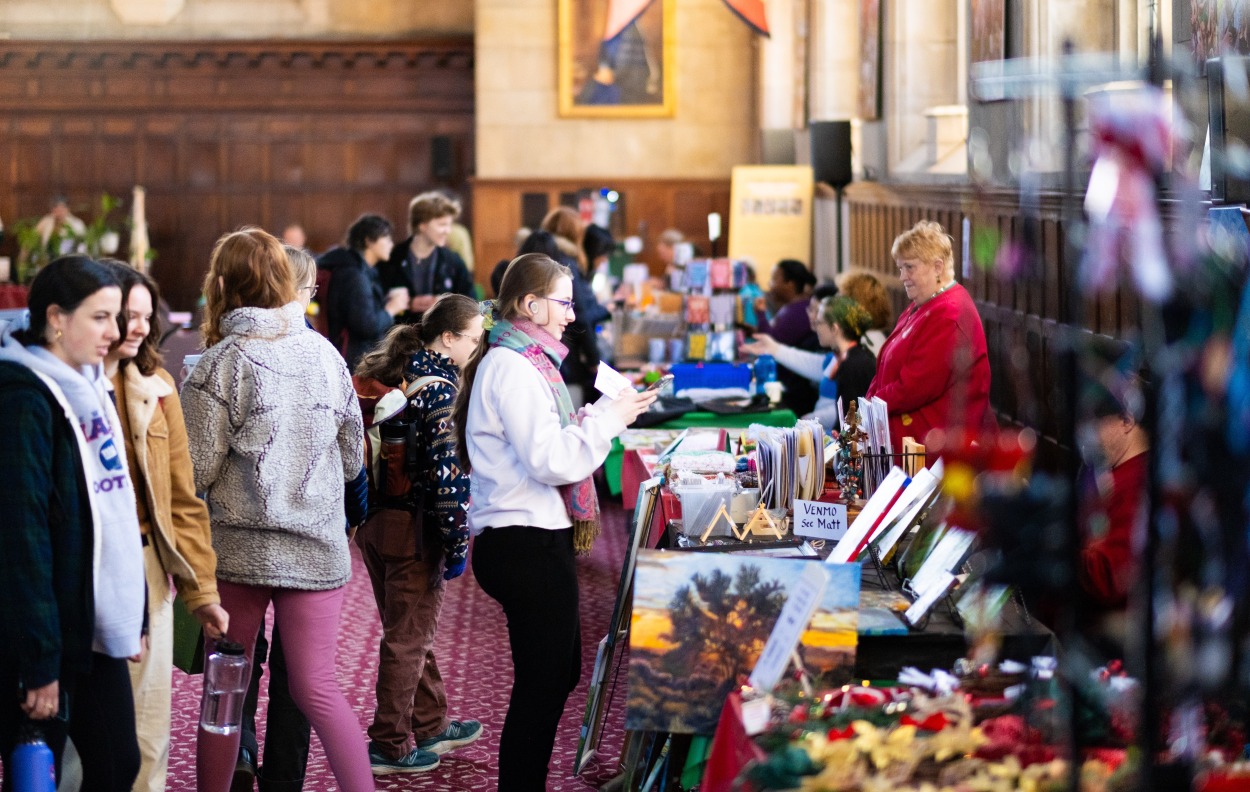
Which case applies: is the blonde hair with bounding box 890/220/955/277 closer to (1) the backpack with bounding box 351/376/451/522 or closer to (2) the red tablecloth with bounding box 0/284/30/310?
(1) the backpack with bounding box 351/376/451/522

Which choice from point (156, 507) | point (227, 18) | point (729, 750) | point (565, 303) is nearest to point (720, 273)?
point (565, 303)

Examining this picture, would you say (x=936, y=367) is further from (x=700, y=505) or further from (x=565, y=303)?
(x=565, y=303)

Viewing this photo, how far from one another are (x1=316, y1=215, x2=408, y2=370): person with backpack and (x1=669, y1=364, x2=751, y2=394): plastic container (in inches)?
56.2

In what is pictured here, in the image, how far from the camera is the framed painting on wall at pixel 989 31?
6.72 metres

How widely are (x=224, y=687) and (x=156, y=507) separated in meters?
0.53

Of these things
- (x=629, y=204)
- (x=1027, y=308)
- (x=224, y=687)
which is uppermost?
(x=629, y=204)

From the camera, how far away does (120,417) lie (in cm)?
307

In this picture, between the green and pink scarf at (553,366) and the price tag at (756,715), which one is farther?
the green and pink scarf at (553,366)

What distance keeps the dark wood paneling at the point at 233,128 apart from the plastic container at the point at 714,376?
859 centimetres

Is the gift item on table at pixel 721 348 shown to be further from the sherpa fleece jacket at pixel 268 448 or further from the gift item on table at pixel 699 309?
the sherpa fleece jacket at pixel 268 448

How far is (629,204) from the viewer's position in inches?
586

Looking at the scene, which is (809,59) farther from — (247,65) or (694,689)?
(694,689)

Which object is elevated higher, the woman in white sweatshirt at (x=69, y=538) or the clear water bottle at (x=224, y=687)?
the woman in white sweatshirt at (x=69, y=538)

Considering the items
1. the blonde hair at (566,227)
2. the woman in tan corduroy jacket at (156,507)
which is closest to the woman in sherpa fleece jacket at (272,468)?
the woman in tan corduroy jacket at (156,507)
